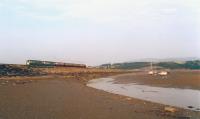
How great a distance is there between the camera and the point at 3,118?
Answer: 13922 mm

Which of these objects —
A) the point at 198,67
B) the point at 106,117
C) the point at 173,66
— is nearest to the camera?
the point at 106,117

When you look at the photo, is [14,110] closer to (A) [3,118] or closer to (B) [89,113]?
(A) [3,118]

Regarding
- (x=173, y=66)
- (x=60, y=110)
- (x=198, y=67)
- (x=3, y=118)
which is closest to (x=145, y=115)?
(x=60, y=110)

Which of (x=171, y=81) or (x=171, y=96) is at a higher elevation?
(x=171, y=96)

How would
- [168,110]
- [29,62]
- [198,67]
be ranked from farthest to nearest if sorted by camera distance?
[198,67], [29,62], [168,110]

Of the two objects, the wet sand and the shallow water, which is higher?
the shallow water

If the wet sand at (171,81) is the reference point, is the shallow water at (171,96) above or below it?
above

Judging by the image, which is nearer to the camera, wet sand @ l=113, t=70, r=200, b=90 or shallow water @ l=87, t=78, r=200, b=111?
shallow water @ l=87, t=78, r=200, b=111

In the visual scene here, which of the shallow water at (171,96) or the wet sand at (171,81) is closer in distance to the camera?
the shallow water at (171,96)

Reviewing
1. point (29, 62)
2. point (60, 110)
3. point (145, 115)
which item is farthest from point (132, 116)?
point (29, 62)

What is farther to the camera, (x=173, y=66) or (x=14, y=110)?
(x=173, y=66)

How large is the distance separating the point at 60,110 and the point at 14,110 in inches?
90.9

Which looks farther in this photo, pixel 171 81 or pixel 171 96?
pixel 171 81

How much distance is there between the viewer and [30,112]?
15.8 m
